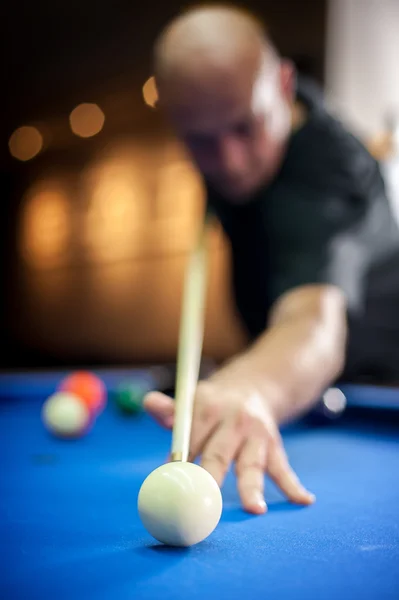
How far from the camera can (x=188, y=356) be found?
1221mm

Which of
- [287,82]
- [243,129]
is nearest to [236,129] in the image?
[243,129]

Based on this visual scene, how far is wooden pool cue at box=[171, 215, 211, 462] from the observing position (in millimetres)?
908

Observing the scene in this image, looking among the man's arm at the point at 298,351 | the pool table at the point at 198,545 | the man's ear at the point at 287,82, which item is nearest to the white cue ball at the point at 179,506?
the pool table at the point at 198,545

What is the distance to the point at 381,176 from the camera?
228cm

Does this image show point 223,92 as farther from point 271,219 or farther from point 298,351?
point 298,351

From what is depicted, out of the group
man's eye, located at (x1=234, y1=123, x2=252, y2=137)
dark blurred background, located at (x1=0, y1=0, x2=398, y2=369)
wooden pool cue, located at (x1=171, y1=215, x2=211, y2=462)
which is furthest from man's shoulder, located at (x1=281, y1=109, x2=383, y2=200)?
dark blurred background, located at (x1=0, y1=0, x2=398, y2=369)

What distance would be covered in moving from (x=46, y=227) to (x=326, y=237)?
23.6 feet

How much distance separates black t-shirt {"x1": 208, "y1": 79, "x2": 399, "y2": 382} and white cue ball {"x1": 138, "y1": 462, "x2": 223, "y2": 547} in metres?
0.92

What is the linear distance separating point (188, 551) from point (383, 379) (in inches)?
82.1

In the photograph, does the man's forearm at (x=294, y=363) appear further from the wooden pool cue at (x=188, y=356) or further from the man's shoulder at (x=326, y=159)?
the man's shoulder at (x=326, y=159)

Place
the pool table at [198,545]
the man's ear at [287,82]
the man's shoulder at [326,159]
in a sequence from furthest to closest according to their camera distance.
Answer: the man's ear at [287,82] → the man's shoulder at [326,159] → the pool table at [198,545]

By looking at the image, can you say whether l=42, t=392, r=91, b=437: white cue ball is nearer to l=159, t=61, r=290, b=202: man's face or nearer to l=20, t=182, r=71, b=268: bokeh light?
l=159, t=61, r=290, b=202: man's face

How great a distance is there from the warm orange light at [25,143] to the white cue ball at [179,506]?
7.97 meters

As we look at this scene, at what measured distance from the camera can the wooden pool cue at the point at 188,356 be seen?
91 cm
